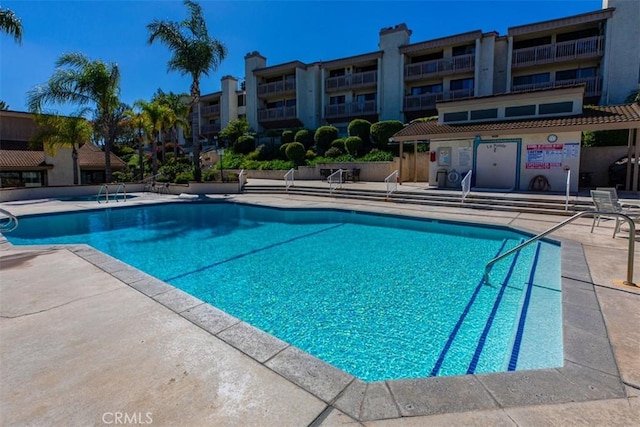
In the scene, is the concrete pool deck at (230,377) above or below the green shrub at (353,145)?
below

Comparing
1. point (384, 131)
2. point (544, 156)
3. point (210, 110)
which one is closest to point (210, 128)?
point (210, 110)

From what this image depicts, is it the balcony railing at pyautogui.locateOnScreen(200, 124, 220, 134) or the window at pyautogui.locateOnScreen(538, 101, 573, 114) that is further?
the balcony railing at pyautogui.locateOnScreen(200, 124, 220, 134)

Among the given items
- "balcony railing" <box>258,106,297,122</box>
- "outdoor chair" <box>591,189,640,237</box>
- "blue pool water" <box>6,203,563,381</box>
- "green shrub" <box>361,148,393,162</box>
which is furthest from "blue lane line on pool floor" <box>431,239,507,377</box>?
"balcony railing" <box>258,106,297,122</box>

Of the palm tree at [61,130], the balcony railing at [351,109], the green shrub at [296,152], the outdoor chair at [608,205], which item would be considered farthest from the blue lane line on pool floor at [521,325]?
the palm tree at [61,130]

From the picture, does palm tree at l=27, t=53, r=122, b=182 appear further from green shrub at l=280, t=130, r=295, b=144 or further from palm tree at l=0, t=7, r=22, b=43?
green shrub at l=280, t=130, r=295, b=144

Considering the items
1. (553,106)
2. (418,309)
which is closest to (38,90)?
(418,309)

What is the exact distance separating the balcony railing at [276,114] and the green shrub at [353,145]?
1014cm

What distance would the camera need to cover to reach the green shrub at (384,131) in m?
22.0

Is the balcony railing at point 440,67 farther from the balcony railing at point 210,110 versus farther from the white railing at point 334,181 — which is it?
the balcony railing at point 210,110

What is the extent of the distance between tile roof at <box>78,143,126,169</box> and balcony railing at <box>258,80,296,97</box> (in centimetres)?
1491

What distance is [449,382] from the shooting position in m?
2.57

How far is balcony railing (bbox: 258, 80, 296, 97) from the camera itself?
30766mm

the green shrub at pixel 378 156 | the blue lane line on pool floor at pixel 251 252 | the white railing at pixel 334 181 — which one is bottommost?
the blue lane line on pool floor at pixel 251 252

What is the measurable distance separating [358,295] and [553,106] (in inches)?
571
